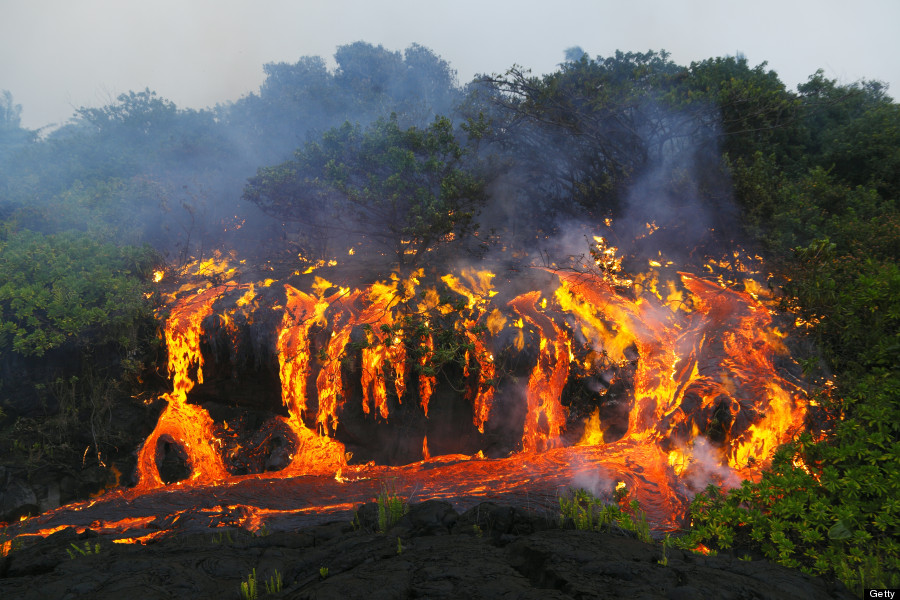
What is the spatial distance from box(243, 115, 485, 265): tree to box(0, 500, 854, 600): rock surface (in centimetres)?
704

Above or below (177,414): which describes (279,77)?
above

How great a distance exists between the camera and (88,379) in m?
10.5

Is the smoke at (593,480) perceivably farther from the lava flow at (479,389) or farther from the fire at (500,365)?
the fire at (500,365)

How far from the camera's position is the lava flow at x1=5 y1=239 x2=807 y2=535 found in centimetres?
941

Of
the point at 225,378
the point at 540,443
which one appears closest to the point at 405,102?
the point at 225,378

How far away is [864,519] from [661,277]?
25.0ft

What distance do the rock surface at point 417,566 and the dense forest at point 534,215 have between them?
4.45 feet

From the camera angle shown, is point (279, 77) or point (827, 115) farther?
point (279, 77)

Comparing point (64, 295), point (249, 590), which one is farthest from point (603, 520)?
point (64, 295)

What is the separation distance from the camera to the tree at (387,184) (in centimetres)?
1164

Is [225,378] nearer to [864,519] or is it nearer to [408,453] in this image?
[408,453]

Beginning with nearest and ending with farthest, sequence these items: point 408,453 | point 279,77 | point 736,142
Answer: point 408,453 → point 736,142 → point 279,77

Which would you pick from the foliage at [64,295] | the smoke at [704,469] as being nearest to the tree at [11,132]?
the foliage at [64,295]

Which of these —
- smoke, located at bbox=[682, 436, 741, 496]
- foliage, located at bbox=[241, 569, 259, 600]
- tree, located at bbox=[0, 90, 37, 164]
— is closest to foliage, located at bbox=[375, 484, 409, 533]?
foliage, located at bbox=[241, 569, 259, 600]
